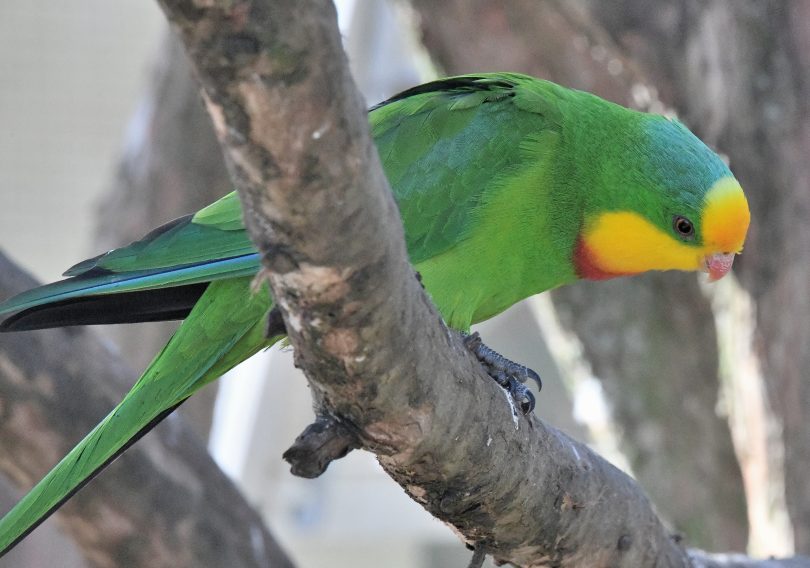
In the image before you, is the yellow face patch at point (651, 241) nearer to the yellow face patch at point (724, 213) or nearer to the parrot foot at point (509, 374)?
the yellow face patch at point (724, 213)

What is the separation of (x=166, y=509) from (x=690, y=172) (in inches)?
72.1

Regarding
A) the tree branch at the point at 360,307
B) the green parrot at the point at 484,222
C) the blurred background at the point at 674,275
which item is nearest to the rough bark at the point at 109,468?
the blurred background at the point at 674,275

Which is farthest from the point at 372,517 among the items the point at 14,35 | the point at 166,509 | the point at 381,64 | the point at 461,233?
the point at 461,233

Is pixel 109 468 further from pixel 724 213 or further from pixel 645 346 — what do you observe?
pixel 645 346

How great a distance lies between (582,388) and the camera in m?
4.18

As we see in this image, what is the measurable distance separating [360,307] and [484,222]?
1096mm

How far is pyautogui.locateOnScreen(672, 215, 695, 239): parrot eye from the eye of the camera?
260 centimetres

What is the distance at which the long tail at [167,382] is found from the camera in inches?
85.4

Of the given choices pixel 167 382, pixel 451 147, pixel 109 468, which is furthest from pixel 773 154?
pixel 109 468

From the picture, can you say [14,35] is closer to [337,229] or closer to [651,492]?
[651,492]

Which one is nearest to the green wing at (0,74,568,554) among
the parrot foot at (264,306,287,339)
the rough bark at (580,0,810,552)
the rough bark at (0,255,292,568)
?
the parrot foot at (264,306,287,339)

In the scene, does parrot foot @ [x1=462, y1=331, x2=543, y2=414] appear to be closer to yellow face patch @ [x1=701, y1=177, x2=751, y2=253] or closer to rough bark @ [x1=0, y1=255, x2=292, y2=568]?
yellow face patch @ [x1=701, y1=177, x2=751, y2=253]

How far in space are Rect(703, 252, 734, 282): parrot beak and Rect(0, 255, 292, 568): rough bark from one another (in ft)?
5.37

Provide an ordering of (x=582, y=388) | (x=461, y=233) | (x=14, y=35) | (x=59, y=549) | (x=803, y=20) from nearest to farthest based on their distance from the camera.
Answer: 1. (x=461, y=233)
2. (x=803, y=20)
3. (x=59, y=549)
4. (x=582, y=388)
5. (x=14, y=35)
